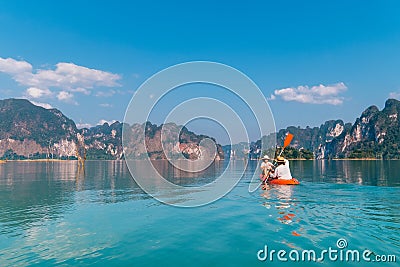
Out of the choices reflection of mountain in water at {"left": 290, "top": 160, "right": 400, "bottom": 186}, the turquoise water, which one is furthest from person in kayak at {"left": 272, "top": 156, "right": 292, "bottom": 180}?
the turquoise water

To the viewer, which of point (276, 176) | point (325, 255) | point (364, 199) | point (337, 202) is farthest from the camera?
point (276, 176)

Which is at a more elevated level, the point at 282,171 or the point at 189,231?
the point at 282,171

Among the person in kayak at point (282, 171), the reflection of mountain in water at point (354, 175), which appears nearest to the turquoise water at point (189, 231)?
the person in kayak at point (282, 171)

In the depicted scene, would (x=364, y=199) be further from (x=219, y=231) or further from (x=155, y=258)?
(x=155, y=258)

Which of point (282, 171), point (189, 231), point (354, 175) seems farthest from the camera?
point (354, 175)

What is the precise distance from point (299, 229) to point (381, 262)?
15.4 feet

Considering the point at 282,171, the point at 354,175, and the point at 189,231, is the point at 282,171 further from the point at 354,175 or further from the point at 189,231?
the point at 354,175

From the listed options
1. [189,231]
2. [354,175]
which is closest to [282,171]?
[189,231]

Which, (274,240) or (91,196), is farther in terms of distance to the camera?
(91,196)

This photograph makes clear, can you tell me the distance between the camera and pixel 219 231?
49.7ft

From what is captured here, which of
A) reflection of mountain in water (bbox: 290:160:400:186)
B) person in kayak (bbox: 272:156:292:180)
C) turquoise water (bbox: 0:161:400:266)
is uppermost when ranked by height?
person in kayak (bbox: 272:156:292:180)

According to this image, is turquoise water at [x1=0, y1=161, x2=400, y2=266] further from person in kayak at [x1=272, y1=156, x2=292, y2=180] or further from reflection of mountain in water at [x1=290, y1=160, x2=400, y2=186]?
reflection of mountain in water at [x1=290, y1=160, x2=400, y2=186]

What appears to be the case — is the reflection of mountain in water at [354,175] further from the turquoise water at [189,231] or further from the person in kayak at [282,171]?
the turquoise water at [189,231]

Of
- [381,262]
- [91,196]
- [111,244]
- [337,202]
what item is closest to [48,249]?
[111,244]
